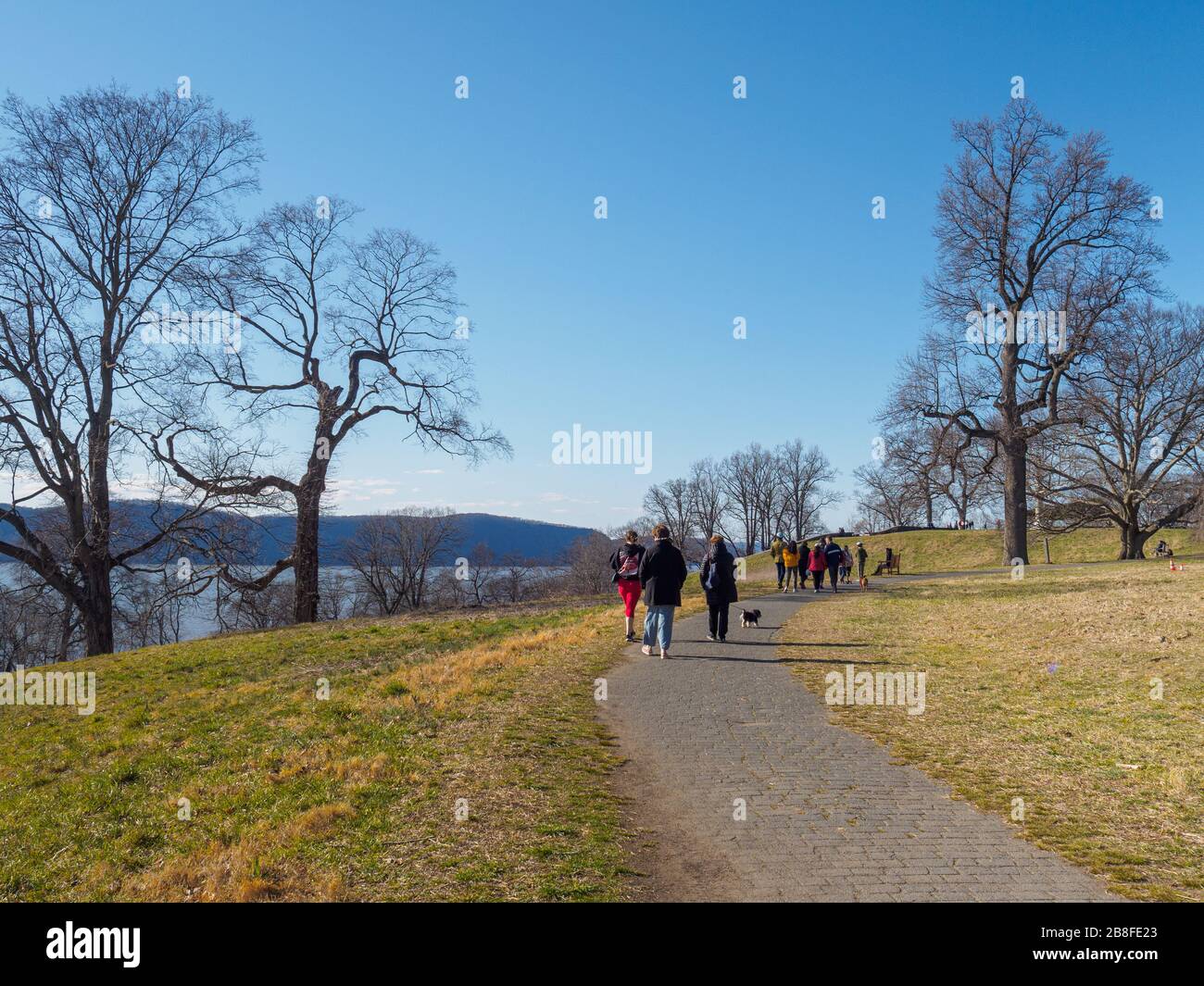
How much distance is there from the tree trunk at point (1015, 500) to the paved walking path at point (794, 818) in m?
23.4

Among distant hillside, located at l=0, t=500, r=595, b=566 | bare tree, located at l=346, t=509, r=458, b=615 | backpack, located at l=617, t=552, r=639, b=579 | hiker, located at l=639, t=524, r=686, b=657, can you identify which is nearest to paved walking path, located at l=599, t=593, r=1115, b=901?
hiker, located at l=639, t=524, r=686, b=657

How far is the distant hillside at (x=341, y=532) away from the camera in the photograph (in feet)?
71.9

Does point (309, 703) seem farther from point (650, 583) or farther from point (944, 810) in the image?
point (944, 810)

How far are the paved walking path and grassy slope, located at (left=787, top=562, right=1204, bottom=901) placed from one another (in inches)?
15.0

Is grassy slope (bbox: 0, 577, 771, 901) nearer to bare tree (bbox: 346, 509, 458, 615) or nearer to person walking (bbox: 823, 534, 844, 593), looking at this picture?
person walking (bbox: 823, 534, 844, 593)

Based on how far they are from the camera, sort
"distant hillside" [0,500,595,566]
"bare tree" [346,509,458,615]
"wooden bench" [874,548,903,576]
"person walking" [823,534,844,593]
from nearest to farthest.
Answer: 1. "distant hillside" [0,500,595,566]
2. "person walking" [823,534,844,593]
3. "wooden bench" [874,548,903,576]
4. "bare tree" [346,509,458,615]

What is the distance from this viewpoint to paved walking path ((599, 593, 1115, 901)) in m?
4.46

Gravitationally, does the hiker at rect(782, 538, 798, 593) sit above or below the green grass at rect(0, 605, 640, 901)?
above

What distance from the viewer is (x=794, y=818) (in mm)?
5539

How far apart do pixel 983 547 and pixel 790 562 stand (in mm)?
25767

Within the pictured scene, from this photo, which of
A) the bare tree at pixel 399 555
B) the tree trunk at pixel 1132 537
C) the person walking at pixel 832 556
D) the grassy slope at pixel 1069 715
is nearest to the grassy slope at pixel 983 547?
the tree trunk at pixel 1132 537

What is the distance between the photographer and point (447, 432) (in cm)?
2659

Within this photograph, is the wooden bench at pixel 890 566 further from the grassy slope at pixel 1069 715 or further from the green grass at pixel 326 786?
the green grass at pixel 326 786
